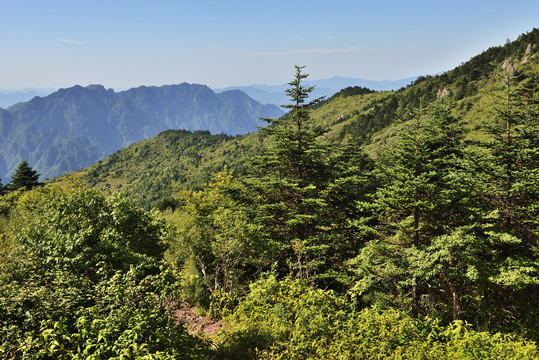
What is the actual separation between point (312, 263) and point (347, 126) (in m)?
102

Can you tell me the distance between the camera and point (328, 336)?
7336mm

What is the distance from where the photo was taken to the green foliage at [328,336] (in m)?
6.71

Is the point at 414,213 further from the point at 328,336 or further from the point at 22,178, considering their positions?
the point at 22,178

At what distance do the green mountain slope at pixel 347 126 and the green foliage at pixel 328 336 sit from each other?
1171 inches

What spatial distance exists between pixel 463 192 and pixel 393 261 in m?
4.88

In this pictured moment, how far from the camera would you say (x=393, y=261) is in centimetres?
1473

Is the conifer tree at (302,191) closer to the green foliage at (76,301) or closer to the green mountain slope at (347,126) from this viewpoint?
the green foliage at (76,301)

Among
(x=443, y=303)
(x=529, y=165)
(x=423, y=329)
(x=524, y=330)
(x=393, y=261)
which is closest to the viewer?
(x=423, y=329)

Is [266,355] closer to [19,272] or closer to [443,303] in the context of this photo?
[19,272]

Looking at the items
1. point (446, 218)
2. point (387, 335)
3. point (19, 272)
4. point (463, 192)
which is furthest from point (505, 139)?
point (19, 272)

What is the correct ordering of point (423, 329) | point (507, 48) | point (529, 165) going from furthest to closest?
point (507, 48) < point (529, 165) < point (423, 329)

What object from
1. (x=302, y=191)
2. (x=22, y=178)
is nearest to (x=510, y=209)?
(x=302, y=191)

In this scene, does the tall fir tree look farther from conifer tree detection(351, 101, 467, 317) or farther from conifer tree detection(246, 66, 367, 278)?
conifer tree detection(246, 66, 367, 278)

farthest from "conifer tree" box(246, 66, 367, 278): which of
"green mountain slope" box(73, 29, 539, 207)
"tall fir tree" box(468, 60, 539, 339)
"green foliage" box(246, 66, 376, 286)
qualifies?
"green mountain slope" box(73, 29, 539, 207)
